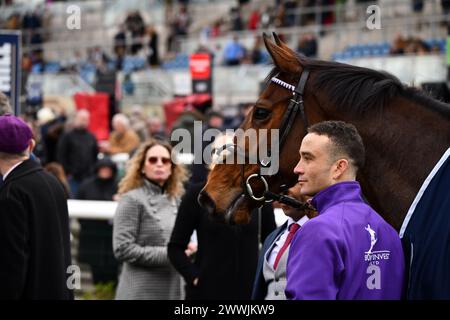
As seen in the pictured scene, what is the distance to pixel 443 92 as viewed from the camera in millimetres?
13242

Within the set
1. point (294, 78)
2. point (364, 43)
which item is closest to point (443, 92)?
point (364, 43)

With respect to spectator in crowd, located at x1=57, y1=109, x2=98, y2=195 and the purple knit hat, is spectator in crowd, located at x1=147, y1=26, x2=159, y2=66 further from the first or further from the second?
the purple knit hat

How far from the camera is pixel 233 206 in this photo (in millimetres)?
4297

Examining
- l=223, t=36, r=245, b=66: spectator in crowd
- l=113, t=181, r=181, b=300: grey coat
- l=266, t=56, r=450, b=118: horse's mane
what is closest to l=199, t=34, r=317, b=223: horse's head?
l=266, t=56, r=450, b=118: horse's mane

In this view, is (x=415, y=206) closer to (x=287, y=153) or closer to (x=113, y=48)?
(x=287, y=153)

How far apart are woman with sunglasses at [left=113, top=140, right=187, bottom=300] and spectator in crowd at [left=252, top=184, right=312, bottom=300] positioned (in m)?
1.85

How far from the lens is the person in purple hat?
440 centimetres

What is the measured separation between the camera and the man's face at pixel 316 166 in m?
3.27

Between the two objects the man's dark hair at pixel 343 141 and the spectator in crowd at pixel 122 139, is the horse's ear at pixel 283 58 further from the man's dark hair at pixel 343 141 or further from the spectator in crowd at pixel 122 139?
the spectator in crowd at pixel 122 139

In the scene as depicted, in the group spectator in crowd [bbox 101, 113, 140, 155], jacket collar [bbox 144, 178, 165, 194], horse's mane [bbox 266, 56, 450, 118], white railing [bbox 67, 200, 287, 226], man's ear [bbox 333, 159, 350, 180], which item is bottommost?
white railing [bbox 67, 200, 287, 226]

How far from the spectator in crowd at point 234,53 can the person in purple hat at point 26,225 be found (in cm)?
1605

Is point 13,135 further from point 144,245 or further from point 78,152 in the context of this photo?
point 78,152

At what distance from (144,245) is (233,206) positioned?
1869mm

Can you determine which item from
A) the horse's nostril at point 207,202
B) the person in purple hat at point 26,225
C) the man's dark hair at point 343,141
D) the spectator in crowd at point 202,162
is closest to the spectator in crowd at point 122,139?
the spectator in crowd at point 202,162
